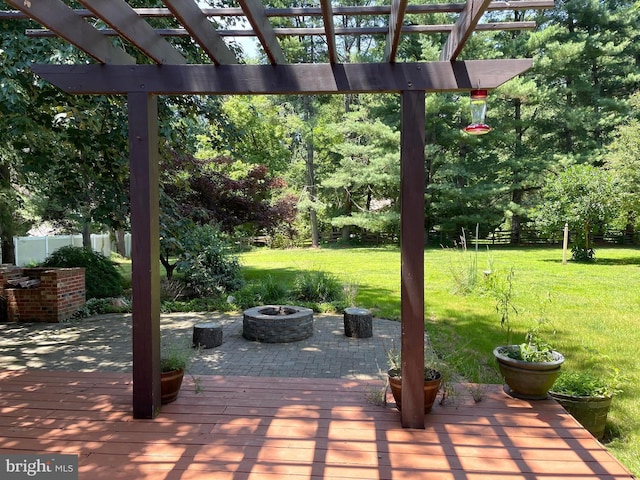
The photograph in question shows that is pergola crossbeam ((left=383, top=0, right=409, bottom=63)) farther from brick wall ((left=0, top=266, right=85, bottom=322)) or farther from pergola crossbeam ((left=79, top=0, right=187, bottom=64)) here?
brick wall ((left=0, top=266, right=85, bottom=322))

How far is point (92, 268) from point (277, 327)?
15.2 ft

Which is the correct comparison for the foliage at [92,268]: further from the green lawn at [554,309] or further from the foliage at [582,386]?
the foliage at [582,386]

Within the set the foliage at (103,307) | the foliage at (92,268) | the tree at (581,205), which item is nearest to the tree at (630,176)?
the tree at (581,205)

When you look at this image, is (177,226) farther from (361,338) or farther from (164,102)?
(361,338)

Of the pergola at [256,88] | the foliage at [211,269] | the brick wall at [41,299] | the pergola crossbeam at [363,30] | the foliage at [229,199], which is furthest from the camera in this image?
the foliage at [229,199]

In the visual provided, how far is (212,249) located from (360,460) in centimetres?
711

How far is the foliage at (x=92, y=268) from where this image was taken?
847 cm

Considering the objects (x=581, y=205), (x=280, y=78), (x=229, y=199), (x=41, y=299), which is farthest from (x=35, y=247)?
(x=581, y=205)

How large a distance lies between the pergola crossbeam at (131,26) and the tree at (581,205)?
12537mm

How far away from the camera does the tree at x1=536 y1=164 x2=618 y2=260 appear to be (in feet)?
40.7

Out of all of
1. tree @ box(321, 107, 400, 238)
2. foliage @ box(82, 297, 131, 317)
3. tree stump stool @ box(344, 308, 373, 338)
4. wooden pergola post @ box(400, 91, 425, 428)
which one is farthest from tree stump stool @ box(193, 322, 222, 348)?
tree @ box(321, 107, 400, 238)

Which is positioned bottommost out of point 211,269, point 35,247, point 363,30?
point 211,269

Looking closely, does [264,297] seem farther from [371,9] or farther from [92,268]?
[371,9]

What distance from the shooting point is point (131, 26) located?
102 inches
